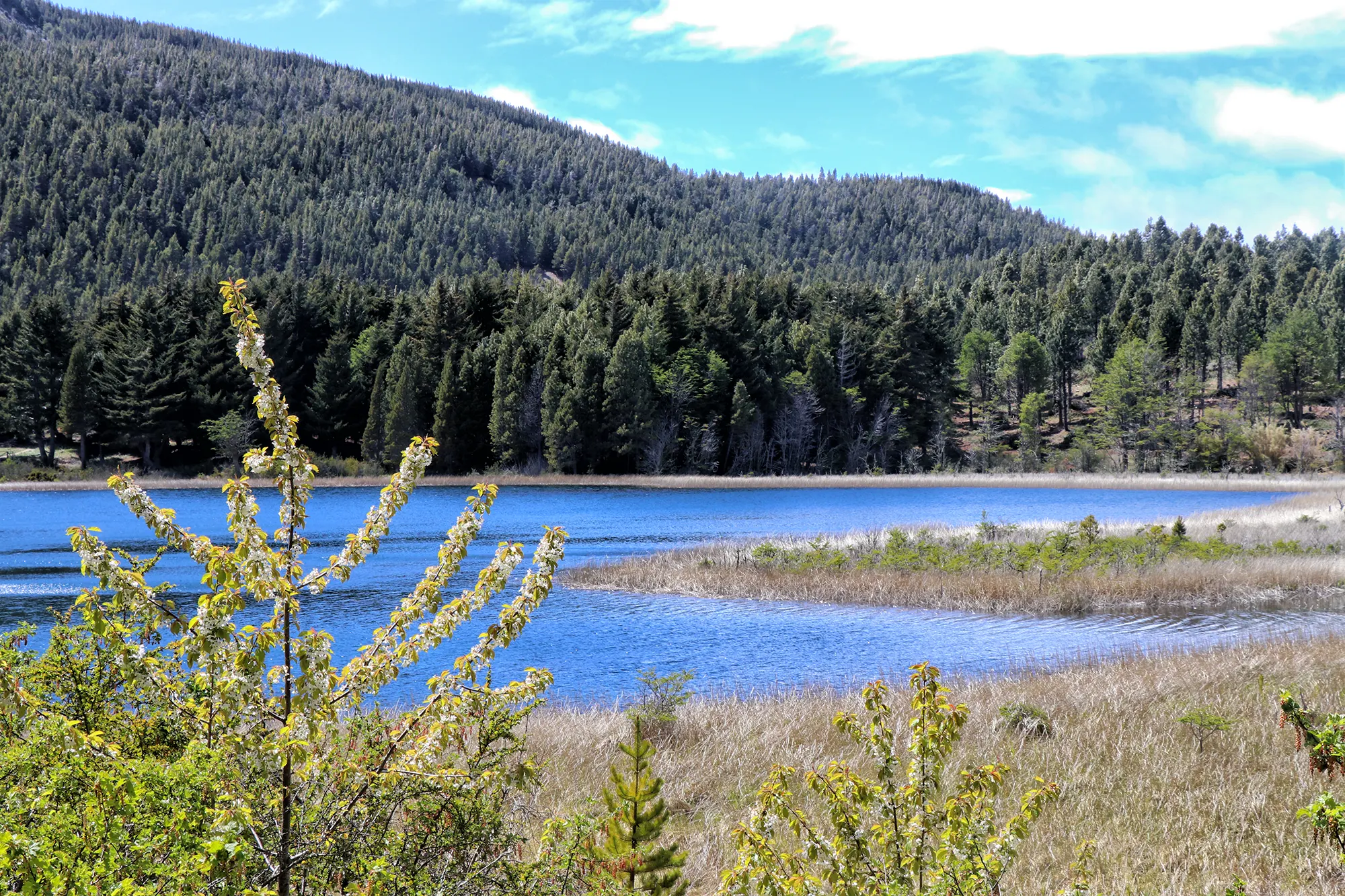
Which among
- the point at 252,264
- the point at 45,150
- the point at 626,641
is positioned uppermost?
the point at 45,150

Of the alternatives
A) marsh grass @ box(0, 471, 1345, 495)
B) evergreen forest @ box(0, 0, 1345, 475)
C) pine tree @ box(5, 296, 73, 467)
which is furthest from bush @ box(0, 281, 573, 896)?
pine tree @ box(5, 296, 73, 467)

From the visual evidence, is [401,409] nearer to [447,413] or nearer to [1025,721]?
[447,413]


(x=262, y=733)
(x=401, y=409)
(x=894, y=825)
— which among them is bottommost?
(x=894, y=825)

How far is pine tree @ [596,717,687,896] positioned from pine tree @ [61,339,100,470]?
2925 inches

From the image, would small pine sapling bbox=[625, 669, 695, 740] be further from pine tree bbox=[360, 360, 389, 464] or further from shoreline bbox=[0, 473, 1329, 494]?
pine tree bbox=[360, 360, 389, 464]

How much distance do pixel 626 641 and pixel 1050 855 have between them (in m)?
12.8

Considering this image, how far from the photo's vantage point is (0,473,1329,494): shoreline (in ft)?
203

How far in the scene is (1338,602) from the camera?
2109cm

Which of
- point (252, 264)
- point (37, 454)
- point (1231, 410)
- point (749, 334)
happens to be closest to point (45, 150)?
point (252, 264)

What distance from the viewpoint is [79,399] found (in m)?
67.4

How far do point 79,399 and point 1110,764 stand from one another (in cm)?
7413

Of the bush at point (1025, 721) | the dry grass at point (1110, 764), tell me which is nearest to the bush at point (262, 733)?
the dry grass at point (1110, 764)

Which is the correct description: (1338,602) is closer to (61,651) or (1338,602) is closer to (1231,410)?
(61,651)

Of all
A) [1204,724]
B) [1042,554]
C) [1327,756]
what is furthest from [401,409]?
[1327,756]
